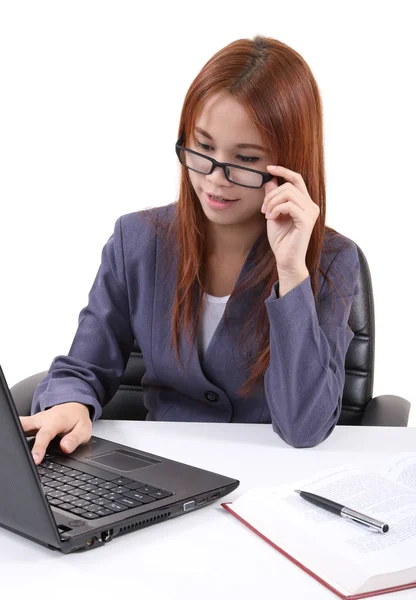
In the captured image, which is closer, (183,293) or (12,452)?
(12,452)

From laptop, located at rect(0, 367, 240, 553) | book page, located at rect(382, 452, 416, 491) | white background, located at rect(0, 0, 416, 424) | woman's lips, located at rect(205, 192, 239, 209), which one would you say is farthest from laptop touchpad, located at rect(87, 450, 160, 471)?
white background, located at rect(0, 0, 416, 424)

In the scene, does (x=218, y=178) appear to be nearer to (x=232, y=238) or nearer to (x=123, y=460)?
(x=232, y=238)

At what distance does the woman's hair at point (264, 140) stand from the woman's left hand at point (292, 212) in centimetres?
5

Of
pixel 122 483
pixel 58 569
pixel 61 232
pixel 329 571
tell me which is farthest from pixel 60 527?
pixel 61 232

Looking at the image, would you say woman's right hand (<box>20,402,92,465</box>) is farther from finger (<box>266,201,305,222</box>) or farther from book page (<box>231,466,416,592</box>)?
finger (<box>266,201,305,222</box>)

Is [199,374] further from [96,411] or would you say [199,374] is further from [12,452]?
[12,452]

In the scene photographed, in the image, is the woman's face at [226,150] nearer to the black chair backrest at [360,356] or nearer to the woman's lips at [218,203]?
the woman's lips at [218,203]

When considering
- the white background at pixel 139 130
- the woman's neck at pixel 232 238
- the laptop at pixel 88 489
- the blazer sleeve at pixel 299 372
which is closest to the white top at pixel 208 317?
the woman's neck at pixel 232 238

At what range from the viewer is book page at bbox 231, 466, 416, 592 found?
1014mm

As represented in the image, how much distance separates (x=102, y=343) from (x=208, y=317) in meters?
0.23

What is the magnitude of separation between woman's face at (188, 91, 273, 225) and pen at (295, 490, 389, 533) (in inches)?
24.6

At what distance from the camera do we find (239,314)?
5.80 ft

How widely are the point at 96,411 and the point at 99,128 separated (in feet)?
6.22

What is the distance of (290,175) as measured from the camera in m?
1.59
